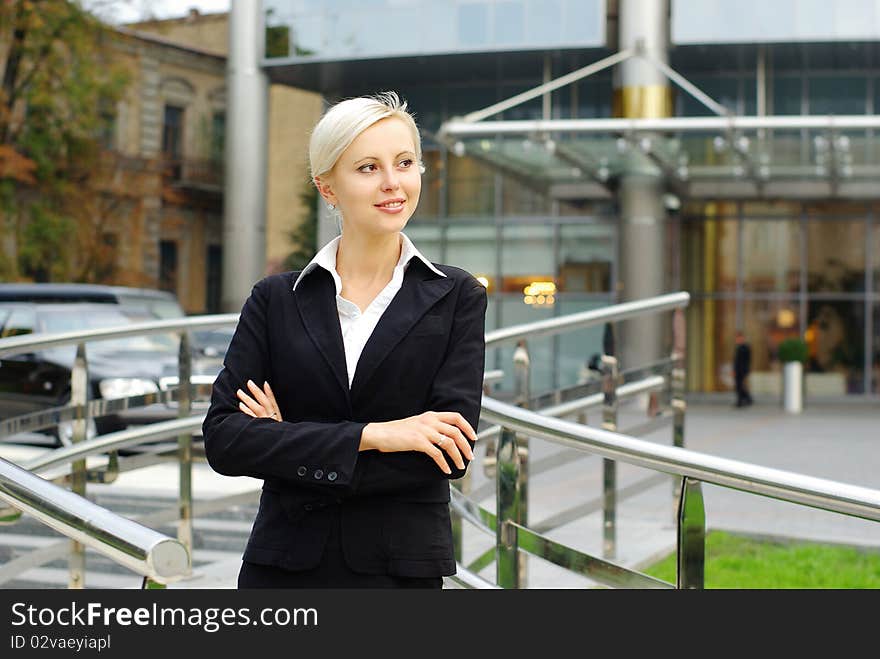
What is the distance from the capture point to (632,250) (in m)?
26.2

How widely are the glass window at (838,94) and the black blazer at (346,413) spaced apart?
2636 centimetres

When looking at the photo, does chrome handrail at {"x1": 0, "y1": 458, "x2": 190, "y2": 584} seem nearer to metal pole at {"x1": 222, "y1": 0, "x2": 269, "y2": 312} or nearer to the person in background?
the person in background

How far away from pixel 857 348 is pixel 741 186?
4184 mm

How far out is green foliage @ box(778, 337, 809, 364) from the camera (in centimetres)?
2431

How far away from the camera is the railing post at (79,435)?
605 cm

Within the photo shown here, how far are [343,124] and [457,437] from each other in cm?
64

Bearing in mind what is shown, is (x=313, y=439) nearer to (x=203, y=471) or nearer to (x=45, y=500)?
(x=45, y=500)

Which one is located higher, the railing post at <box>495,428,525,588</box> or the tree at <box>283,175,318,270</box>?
the tree at <box>283,175,318,270</box>

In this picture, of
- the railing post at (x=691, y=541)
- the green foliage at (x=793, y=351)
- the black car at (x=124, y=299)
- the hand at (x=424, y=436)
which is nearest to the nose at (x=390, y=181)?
the hand at (x=424, y=436)

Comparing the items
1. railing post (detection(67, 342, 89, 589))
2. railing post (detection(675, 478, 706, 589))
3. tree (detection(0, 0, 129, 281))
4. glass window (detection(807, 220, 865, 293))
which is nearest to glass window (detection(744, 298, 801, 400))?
glass window (detection(807, 220, 865, 293))

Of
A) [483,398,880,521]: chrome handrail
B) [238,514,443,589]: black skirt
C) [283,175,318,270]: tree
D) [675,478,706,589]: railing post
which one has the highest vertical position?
[283,175,318,270]: tree

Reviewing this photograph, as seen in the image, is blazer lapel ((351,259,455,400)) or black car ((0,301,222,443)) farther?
black car ((0,301,222,443))

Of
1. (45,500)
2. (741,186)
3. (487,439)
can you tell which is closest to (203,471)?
(487,439)

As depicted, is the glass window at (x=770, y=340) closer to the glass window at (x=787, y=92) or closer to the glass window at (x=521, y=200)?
the glass window at (x=787, y=92)
